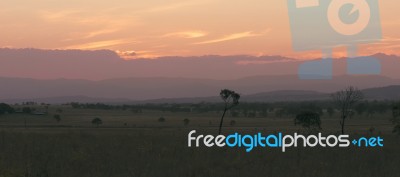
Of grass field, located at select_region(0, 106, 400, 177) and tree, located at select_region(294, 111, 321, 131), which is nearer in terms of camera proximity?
grass field, located at select_region(0, 106, 400, 177)

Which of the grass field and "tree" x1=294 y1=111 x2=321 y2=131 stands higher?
the grass field

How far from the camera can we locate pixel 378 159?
18.6 m

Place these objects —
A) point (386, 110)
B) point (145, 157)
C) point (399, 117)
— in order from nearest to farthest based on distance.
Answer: point (145, 157) → point (399, 117) → point (386, 110)

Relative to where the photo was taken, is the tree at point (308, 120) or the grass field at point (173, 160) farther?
the tree at point (308, 120)

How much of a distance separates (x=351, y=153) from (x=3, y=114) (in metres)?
101

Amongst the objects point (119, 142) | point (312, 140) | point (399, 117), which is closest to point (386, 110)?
point (399, 117)

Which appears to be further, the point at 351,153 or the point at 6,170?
the point at 351,153

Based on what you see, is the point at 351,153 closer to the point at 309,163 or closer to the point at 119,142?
the point at 309,163

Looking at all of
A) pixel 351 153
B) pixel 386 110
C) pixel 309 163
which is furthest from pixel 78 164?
pixel 386 110

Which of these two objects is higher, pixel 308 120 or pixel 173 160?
pixel 173 160

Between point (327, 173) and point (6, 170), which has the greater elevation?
point (6, 170)

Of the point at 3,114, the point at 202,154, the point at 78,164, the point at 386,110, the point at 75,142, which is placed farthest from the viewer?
the point at 386,110

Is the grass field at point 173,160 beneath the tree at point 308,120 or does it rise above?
above

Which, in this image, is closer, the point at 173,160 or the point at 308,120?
the point at 173,160
